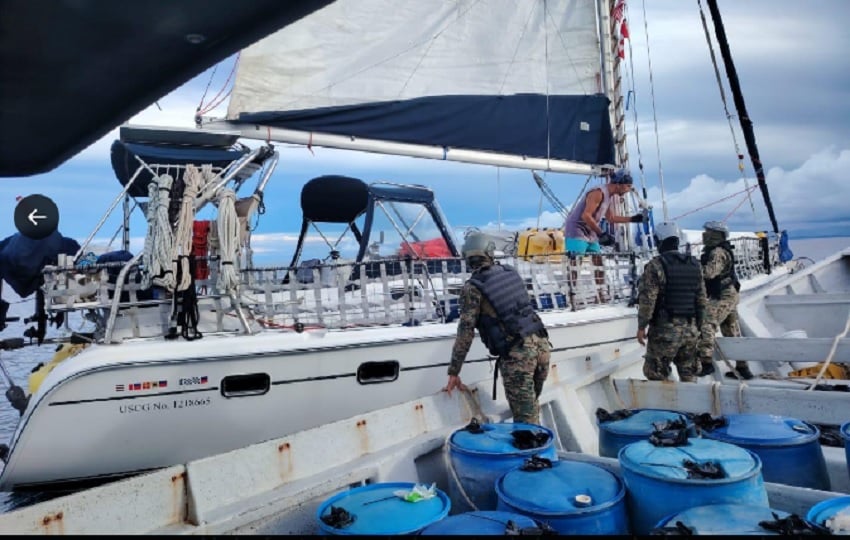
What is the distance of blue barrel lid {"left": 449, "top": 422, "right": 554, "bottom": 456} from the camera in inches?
139

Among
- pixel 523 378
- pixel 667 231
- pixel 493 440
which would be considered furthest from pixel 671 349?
pixel 493 440

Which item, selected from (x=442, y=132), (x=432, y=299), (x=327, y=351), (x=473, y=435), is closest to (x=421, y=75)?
(x=442, y=132)

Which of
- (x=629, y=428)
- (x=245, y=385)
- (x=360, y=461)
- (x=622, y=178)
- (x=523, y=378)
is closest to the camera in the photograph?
(x=360, y=461)

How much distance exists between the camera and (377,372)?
22.7 feet

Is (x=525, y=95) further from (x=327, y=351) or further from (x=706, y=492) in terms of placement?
(x=706, y=492)

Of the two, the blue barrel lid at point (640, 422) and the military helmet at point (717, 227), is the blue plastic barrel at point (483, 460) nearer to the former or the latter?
the blue barrel lid at point (640, 422)

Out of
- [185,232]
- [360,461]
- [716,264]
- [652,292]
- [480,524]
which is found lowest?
[360,461]

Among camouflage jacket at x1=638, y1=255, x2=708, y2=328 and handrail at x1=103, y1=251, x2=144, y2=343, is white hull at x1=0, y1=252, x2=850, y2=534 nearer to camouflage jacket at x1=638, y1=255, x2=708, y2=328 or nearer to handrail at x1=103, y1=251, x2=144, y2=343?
camouflage jacket at x1=638, y1=255, x2=708, y2=328

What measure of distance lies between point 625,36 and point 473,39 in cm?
503

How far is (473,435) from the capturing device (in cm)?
384

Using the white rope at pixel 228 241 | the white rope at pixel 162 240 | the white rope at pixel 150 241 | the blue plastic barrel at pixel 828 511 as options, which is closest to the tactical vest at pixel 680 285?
the blue plastic barrel at pixel 828 511

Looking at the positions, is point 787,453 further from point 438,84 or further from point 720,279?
point 438,84

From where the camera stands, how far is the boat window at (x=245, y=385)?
607cm

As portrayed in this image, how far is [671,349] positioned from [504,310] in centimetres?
265
